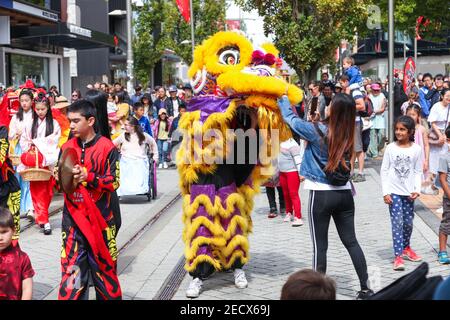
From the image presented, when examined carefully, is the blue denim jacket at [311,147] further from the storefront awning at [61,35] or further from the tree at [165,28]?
the tree at [165,28]

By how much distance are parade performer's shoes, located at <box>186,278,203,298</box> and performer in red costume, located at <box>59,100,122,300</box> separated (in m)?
1.00

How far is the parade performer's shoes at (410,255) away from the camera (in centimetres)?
711

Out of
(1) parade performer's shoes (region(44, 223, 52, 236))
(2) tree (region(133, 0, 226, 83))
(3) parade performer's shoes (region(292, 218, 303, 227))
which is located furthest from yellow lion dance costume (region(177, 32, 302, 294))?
(2) tree (region(133, 0, 226, 83))

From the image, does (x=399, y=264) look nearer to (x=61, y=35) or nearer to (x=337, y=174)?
(x=337, y=174)

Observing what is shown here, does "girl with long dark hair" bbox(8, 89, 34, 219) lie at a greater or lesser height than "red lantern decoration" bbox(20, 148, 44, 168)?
greater

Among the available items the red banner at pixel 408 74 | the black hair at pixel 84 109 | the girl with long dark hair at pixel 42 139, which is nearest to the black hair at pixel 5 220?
the black hair at pixel 84 109

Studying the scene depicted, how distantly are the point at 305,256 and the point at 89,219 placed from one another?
3.11 meters

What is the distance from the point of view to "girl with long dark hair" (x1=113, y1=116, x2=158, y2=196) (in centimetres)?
1159

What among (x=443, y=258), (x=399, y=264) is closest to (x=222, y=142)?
(x=399, y=264)

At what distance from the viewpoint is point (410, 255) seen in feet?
23.4

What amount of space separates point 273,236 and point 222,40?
312cm

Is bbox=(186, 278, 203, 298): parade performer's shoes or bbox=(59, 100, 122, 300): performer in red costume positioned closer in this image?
bbox=(59, 100, 122, 300): performer in red costume

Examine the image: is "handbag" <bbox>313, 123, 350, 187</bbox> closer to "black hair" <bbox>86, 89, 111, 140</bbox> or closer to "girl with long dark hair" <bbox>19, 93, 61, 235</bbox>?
"black hair" <bbox>86, 89, 111, 140</bbox>
